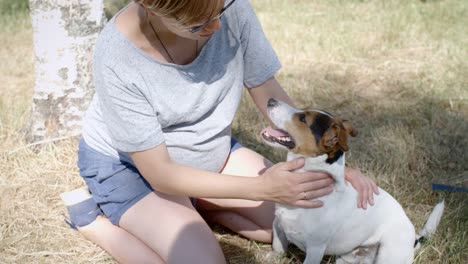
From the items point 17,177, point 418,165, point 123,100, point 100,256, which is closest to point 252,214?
point 100,256

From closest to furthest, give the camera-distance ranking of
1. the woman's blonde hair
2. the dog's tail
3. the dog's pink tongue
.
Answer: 1. the woman's blonde hair
2. the dog's pink tongue
3. the dog's tail

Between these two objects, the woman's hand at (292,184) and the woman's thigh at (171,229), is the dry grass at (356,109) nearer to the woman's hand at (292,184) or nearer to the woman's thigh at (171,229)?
the woman's thigh at (171,229)

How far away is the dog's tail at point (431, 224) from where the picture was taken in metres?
2.74

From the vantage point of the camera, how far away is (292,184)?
2.22 m

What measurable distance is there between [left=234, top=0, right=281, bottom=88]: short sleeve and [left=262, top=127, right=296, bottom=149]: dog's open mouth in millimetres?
365

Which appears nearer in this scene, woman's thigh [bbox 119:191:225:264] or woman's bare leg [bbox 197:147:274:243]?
woman's thigh [bbox 119:191:225:264]

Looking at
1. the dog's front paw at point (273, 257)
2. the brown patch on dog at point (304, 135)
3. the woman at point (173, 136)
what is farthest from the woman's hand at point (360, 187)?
the dog's front paw at point (273, 257)

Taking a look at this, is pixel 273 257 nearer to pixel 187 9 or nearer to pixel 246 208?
pixel 246 208

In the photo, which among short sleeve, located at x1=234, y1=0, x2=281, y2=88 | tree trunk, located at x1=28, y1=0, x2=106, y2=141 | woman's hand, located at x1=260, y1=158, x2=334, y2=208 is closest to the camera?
woman's hand, located at x1=260, y1=158, x2=334, y2=208

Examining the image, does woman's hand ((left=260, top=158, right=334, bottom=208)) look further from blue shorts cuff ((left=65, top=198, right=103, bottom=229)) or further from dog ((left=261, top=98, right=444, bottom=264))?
blue shorts cuff ((left=65, top=198, right=103, bottom=229))

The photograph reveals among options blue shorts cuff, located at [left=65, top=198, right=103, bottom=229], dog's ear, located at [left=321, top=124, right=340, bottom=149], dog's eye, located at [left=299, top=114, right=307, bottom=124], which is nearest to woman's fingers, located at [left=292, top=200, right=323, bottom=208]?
dog's ear, located at [left=321, top=124, right=340, bottom=149]

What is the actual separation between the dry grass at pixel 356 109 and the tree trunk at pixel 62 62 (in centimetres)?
16

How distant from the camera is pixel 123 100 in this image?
2248 millimetres

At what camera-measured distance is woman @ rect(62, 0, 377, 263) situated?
2240mm
